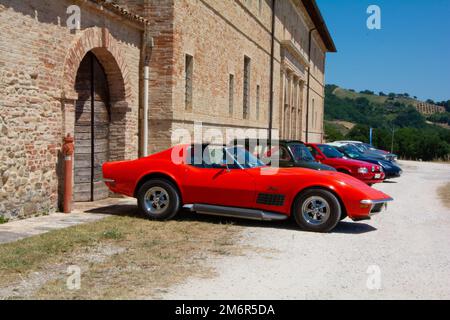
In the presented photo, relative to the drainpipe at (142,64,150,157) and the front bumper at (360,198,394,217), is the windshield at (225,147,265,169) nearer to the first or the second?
the front bumper at (360,198,394,217)

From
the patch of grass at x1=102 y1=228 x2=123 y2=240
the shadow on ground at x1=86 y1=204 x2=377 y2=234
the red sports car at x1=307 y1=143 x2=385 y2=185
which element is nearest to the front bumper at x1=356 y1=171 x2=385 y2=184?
the red sports car at x1=307 y1=143 x2=385 y2=185

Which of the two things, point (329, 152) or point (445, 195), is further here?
point (329, 152)

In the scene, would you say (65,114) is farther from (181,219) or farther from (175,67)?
(175,67)

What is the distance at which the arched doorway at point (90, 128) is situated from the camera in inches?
454

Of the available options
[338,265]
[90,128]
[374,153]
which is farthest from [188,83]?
[374,153]

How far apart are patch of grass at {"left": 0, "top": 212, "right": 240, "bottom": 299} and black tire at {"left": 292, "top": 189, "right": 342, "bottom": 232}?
1.10 m

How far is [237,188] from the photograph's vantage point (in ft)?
29.1

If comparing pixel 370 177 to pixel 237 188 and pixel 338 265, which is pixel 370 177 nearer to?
pixel 237 188

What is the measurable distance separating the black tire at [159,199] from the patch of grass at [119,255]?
8.9 inches

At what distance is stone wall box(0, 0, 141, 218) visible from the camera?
8516 mm

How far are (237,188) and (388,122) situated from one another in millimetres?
120840

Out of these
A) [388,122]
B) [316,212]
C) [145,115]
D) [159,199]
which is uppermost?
[388,122]
